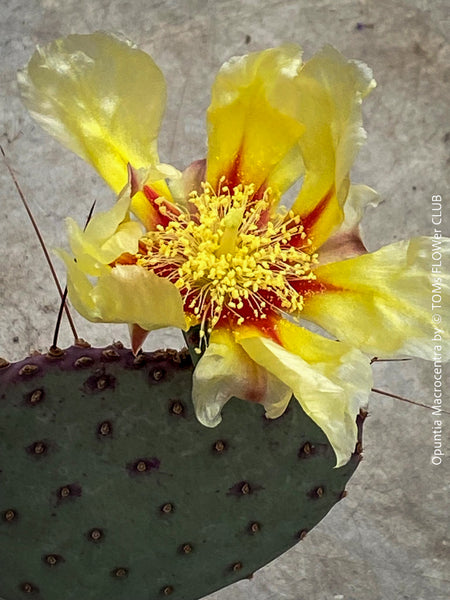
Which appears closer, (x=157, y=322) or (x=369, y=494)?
(x=157, y=322)

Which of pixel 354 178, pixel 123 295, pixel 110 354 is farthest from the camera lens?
pixel 354 178

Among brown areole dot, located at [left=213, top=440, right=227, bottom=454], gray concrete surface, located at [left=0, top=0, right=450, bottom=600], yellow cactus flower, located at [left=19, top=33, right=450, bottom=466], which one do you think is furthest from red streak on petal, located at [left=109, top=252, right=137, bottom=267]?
gray concrete surface, located at [left=0, top=0, right=450, bottom=600]

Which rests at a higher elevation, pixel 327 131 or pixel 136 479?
pixel 327 131

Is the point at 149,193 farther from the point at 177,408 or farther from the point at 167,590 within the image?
the point at 167,590

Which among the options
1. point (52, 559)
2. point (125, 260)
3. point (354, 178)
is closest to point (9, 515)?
point (52, 559)

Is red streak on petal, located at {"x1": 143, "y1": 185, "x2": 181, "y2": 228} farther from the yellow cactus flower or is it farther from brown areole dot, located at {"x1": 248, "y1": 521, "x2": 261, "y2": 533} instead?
brown areole dot, located at {"x1": 248, "y1": 521, "x2": 261, "y2": 533}

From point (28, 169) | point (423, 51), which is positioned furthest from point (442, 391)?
point (28, 169)

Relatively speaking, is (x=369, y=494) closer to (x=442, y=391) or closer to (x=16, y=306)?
(x=442, y=391)
